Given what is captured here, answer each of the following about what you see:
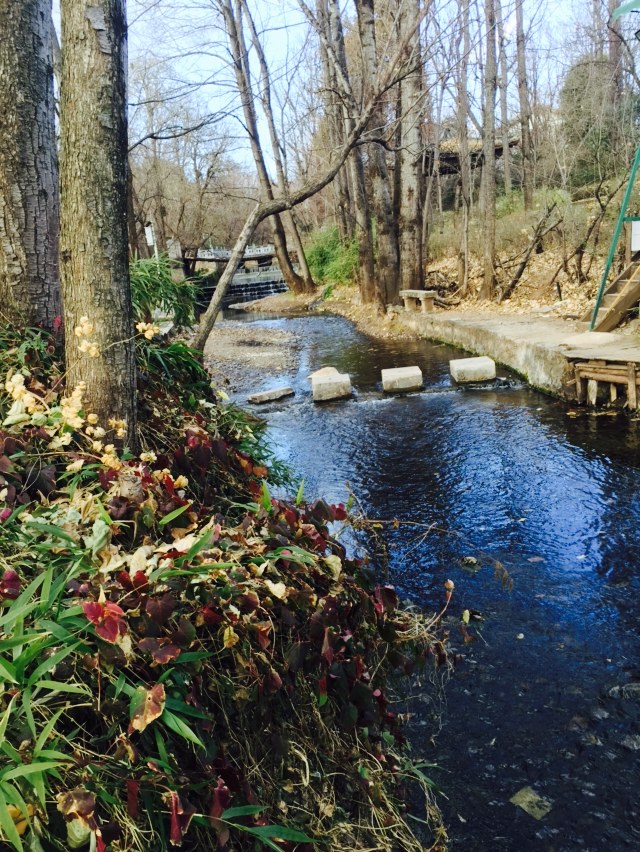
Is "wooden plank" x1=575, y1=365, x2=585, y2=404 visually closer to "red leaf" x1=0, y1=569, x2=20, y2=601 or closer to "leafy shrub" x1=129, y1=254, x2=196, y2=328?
"leafy shrub" x1=129, y1=254, x2=196, y2=328

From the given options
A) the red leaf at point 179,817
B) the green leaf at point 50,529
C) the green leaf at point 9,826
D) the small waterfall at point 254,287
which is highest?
the small waterfall at point 254,287

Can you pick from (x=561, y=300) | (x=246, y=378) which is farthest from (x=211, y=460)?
(x=561, y=300)

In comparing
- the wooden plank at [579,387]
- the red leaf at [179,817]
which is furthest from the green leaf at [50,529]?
the wooden plank at [579,387]

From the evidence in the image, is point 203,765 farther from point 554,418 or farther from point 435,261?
point 435,261

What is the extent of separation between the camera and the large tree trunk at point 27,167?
9.74 feet

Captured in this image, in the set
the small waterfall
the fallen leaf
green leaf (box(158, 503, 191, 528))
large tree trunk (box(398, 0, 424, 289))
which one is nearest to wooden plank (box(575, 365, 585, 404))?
the fallen leaf

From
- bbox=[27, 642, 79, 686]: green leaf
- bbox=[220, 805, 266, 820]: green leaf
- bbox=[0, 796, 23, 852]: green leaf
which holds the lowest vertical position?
bbox=[220, 805, 266, 820]: green leaf

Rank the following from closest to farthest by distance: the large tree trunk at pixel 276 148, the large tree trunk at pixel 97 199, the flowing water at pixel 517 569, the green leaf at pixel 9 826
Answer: the green leaf at pixel 9 826 < the large tree trunk at pixel 97 199 < the flowing water at pixel 517 569 < the large tree trunk at pixel 276 148

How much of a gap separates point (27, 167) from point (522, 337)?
836 cm

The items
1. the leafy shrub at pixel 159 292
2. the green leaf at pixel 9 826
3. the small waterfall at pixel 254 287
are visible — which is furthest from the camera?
the small waterfall at pixel 254 287

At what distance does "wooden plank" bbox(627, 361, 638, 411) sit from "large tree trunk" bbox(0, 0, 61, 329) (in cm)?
643

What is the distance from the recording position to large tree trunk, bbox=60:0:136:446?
7.83 feet

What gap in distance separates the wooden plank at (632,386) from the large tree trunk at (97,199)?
6390 millimetres

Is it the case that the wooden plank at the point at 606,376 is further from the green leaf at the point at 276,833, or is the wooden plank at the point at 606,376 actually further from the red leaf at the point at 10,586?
the red leaf at the point at 10,586
